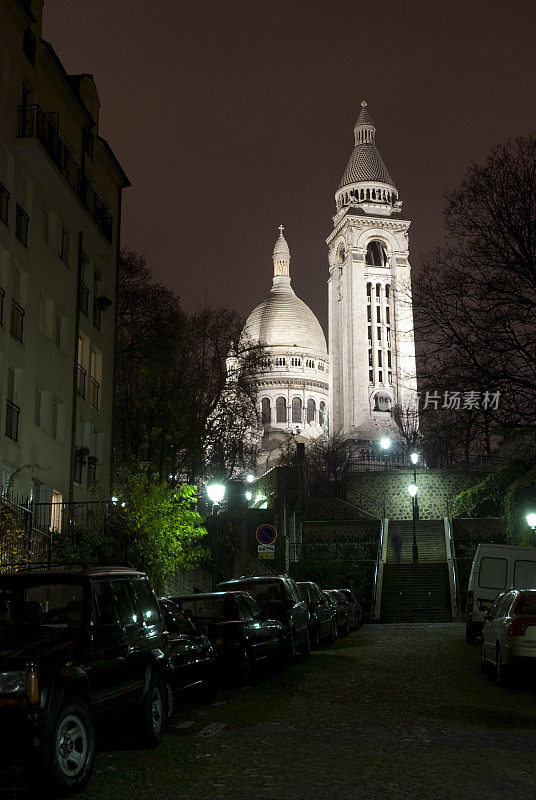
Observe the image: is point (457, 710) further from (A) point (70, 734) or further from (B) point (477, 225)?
(B) point (477, 225)

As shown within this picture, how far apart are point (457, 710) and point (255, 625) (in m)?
4.36

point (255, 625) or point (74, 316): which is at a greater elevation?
point (74, 316)

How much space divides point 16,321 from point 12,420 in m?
2.38

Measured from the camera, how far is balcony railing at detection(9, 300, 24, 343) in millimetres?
23375

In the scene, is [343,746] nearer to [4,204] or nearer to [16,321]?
[16,321]

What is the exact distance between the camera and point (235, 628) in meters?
14.7

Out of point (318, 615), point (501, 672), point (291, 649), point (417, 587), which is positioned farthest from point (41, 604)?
point (417, 587)

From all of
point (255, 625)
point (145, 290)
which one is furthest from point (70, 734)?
point (145, 290)

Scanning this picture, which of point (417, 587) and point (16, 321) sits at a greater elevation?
point (16, 321)

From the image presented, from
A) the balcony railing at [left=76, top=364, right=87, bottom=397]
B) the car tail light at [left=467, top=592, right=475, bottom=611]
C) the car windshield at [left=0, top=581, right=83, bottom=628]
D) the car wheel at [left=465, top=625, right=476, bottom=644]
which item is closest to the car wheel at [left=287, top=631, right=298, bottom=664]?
the car tail light at [left=467, top=592, right=475, bottom=611]

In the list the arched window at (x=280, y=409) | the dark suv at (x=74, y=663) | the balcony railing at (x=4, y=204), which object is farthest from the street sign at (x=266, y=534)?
the arched window at (x=280, y=409)

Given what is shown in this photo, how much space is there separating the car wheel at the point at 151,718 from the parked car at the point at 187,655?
100 cm

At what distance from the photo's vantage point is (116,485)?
1101 inches

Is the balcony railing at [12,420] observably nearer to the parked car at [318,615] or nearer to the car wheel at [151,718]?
the parked car at [318,615]
